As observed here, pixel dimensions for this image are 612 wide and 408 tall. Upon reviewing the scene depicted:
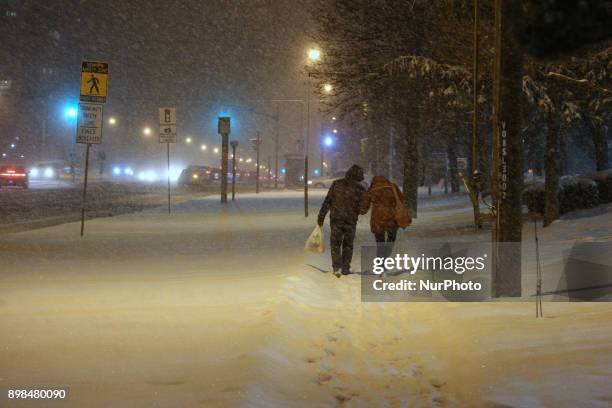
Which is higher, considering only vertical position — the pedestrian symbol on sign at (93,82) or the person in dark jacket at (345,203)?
the pedestrian symbol on sign at (93,82)

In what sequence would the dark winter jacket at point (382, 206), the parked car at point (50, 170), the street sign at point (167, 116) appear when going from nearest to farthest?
1. the dark winter jacket at point (382, 206)
2. the street sign at point (167, 116)
3. the parked car at point (50, 170)

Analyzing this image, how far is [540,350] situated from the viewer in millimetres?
7301

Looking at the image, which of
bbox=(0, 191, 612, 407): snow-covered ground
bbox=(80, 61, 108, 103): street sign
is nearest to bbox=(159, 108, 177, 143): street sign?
bbox=(80, 61, 108, 103): street sign

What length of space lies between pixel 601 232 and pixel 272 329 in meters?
10.4

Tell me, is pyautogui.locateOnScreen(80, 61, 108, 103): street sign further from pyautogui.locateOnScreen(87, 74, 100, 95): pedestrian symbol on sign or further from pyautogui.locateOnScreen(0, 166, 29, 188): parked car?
pyautogui.locateOnScreen(0, 166, 29, 188): parked car

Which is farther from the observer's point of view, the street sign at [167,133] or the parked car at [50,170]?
the parked car at [50,170]

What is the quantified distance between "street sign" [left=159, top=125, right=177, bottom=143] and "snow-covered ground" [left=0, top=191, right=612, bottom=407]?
43.2 ft

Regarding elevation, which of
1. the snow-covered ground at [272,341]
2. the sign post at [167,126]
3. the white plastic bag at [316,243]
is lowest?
the snow-covered ground at [272,341]

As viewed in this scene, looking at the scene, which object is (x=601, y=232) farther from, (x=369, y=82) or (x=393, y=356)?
(x=393, y=356)

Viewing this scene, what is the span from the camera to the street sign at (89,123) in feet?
57.4

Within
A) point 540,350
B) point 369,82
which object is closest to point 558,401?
point 540,350

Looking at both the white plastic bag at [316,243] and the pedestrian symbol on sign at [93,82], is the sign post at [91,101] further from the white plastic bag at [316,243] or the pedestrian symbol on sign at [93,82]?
the white plastic bag at [316,243]

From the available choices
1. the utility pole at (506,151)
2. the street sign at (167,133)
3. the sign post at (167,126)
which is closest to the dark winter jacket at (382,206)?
the utility pole at (506,151)

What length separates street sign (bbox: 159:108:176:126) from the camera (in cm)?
2658
